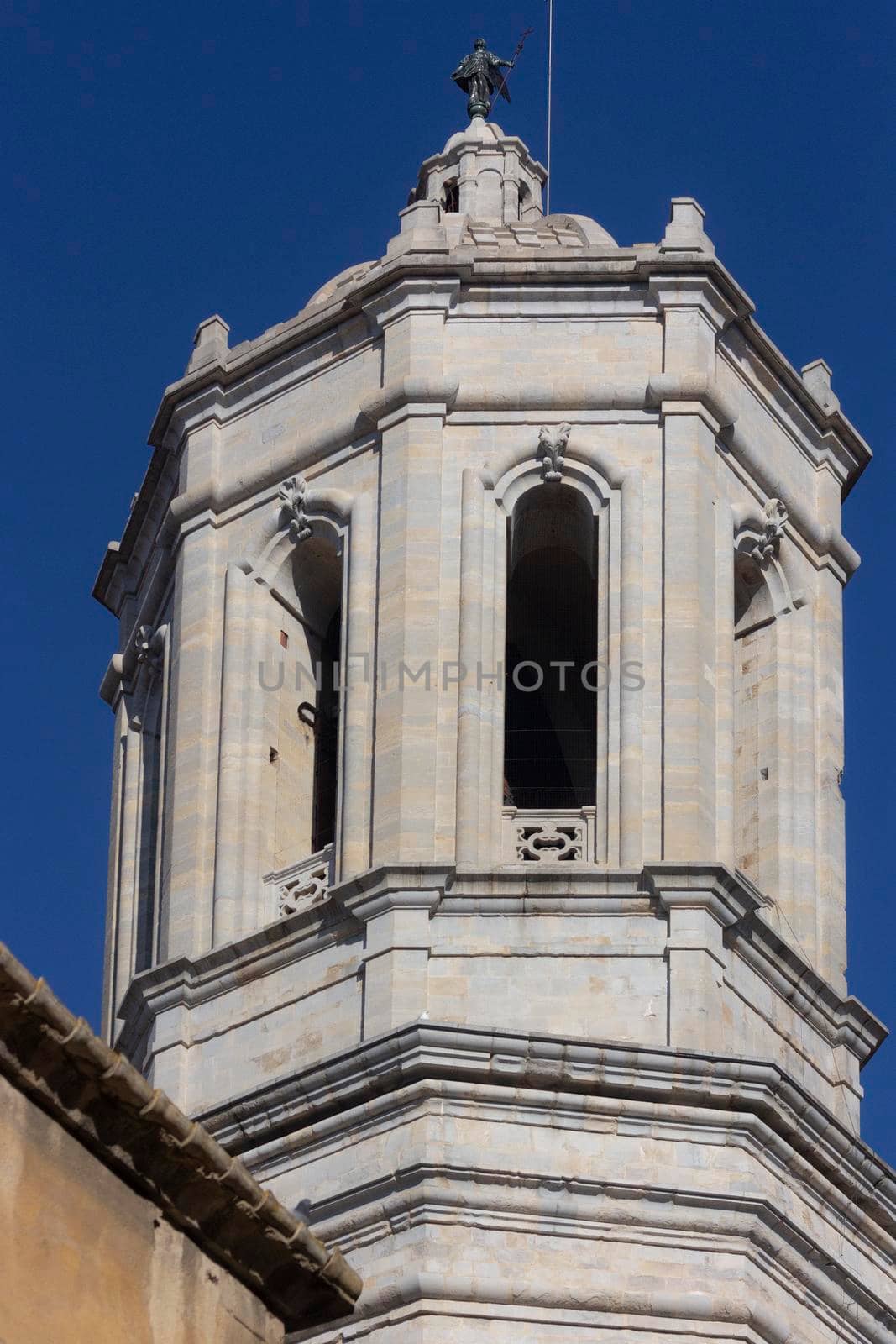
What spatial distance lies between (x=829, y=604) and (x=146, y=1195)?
741 inches

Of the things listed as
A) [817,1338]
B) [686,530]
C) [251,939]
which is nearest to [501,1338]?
[817,1338]

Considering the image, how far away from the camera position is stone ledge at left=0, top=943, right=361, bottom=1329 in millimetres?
21328

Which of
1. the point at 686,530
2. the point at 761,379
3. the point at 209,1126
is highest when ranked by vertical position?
the point at 761,379

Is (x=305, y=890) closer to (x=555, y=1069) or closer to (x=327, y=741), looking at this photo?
(x=327, y=741)

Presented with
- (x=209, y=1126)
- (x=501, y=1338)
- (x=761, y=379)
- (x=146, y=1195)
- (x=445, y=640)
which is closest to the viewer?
(x=146, y=1195)

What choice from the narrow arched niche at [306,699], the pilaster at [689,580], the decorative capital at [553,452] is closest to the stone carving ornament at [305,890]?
the narrow arched niche at [306,699]

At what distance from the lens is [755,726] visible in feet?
127

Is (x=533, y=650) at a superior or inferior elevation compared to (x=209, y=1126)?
superior

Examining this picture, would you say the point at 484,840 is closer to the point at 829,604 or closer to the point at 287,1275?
the point at 829,604

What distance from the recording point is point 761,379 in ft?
131

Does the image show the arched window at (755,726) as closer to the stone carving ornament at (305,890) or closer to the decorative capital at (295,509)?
the stone carving ornament at (305,890)

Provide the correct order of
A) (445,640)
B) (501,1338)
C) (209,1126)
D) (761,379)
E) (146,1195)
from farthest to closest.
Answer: (761,379) → (445,640) → (209,1126) → (501,1338) → (146,1195)

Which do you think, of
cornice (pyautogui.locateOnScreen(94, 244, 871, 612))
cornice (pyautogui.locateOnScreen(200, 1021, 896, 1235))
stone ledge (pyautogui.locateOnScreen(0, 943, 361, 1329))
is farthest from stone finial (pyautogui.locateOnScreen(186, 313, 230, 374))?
stone ledge (pyautogui.locateOnScreen(0, 943, 361, 1329))

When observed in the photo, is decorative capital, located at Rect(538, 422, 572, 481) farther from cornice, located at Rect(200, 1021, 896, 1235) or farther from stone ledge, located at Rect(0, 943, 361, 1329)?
stone ledge, located at Rect(0, 943, 361, 1329)
